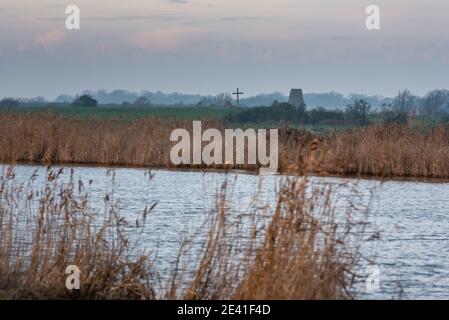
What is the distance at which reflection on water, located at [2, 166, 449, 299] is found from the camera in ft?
36.2

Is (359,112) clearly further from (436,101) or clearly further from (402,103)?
(436,101)

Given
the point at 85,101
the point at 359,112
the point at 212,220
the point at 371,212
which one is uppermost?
the point at 85,101

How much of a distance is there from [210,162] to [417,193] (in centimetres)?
607

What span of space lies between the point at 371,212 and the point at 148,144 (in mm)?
9239

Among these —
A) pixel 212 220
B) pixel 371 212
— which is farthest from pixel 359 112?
pixel 212 220

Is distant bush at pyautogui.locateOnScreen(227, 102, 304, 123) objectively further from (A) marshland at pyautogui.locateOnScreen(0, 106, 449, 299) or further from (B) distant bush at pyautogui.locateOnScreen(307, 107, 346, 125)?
(A) marshland at pyautogui.locateOnScreen(0, 106, 449, 299)

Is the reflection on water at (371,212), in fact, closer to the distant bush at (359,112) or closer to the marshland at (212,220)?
the marshland at (212,220)

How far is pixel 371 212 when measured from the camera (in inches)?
709

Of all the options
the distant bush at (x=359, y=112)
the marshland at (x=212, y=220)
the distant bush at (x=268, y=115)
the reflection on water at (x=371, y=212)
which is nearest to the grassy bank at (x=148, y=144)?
the marshland at (x=212, y=220)

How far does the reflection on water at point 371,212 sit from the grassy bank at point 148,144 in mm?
836

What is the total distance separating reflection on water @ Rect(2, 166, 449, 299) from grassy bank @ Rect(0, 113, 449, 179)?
836mm

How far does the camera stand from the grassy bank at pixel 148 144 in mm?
24156

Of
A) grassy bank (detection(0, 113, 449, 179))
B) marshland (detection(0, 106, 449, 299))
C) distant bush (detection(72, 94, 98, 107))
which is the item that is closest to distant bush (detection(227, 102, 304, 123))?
distant bush (detection(72, 94, 98, 107))

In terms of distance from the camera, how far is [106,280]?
8.51 meters
